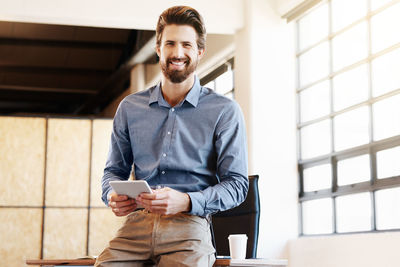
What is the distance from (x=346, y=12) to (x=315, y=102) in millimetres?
759

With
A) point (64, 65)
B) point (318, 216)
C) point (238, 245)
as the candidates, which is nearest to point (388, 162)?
point (318, 216)

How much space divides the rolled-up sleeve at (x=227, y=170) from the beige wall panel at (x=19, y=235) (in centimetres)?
509

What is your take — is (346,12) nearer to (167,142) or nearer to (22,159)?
(167,142)

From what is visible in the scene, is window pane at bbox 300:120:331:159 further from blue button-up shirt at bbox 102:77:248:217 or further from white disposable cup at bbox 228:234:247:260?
blue button-up shirt at bbox 102:77:248:217

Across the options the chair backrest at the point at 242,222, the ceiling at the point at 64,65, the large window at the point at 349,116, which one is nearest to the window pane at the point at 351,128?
the large window at the point at 349,116

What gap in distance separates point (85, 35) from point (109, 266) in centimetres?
724

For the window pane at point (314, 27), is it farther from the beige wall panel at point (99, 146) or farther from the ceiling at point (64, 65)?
the beige wall panel at point (99, 146)

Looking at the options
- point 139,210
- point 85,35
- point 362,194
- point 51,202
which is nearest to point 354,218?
point 362,194

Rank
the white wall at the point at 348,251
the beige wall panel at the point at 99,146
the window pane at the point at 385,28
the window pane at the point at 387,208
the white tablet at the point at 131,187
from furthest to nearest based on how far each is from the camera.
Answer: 1. the beige wall panel at the point at 99,146
2. the window pane at the point at 385,28
3. the window pane at the point at 387,208
4. the white wall at the point at 348,251
5. the white tablet at the point at 131,187

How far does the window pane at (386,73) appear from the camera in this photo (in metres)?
3.98

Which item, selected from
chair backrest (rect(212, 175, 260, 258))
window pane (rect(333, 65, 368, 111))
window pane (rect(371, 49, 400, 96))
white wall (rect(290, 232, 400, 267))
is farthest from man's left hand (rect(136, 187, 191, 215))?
window pane (rect(333, 65, 368, 111))

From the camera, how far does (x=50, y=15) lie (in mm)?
4984

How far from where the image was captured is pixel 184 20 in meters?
1.76

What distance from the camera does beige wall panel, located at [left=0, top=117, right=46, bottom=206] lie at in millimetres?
6574
